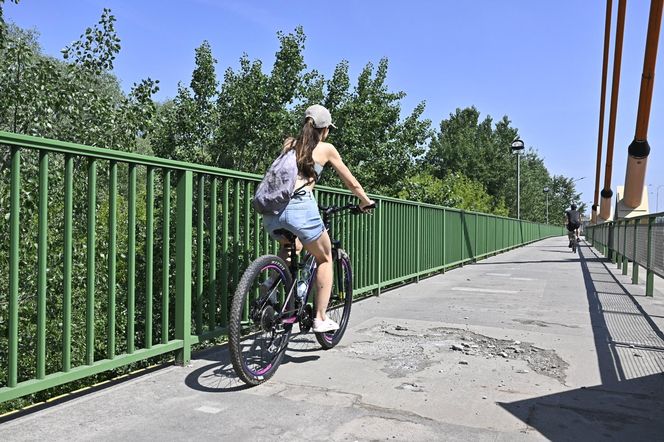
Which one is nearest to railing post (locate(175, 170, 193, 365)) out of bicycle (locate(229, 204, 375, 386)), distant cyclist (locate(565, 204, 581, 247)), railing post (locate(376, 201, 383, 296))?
bicycle (locate(229, 204, 375, 386))

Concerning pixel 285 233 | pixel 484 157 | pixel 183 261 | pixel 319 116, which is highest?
pixel 484 157

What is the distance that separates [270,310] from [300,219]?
0.60 m

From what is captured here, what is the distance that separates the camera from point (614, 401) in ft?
9.79

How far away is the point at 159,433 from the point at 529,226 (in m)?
32.9

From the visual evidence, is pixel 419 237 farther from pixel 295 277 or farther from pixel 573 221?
pixel 573 221

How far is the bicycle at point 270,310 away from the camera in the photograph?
120 inches

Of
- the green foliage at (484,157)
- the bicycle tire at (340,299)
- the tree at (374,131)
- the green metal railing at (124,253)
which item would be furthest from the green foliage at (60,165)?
the green foliage at (484,157)

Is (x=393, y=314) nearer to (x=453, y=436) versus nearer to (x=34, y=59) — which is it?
(x=453, y=436)

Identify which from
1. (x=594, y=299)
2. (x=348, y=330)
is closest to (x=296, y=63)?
(x=594, y=299)

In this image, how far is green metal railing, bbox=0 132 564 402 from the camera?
266cm

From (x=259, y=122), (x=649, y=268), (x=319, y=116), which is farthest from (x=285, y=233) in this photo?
(x=259, y=122)

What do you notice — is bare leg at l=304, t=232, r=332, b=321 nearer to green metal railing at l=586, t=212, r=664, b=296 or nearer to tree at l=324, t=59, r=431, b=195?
green metal railing at l=586, t=212, r=664, b=296

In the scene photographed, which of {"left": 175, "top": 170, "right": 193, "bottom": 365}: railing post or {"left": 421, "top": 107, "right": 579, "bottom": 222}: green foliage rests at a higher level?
{"left": 421, "top": 107, "right": 579, "bottom": 222}: green foliage

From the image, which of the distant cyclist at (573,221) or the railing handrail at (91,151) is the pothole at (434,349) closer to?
the railing handrail at (91,151)
